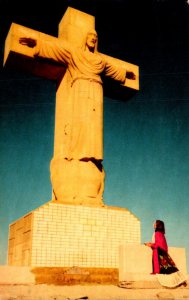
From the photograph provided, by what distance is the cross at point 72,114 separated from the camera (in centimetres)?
1028

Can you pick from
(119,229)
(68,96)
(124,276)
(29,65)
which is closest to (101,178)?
(119,229)

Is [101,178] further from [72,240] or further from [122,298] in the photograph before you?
[122,298]

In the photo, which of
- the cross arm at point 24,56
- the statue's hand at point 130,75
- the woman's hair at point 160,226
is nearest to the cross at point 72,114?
the cross arm at point 24,56

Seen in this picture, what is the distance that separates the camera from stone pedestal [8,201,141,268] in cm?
901

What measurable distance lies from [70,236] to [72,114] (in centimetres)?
338

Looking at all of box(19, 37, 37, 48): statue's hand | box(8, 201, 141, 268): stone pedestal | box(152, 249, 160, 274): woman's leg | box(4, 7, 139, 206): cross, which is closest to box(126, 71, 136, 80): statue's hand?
box(4, 7, 139, 206): cross

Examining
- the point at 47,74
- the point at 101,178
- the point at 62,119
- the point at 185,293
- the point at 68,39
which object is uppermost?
the point at 68,39

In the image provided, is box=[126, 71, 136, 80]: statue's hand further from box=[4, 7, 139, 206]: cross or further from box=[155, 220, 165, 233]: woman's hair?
box=[155, 220, 165, 233]: woman's hair

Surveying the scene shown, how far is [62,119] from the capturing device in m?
11.1

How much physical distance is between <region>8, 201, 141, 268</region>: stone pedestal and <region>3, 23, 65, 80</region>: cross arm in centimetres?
424

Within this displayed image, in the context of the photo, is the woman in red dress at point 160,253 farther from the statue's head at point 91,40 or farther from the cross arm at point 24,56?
the statue's head at point 91,40

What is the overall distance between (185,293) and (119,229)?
9.47 ft

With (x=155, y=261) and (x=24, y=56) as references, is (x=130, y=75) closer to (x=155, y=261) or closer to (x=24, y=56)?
(x=24, y=56)

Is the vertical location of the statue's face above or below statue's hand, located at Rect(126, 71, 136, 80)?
above
